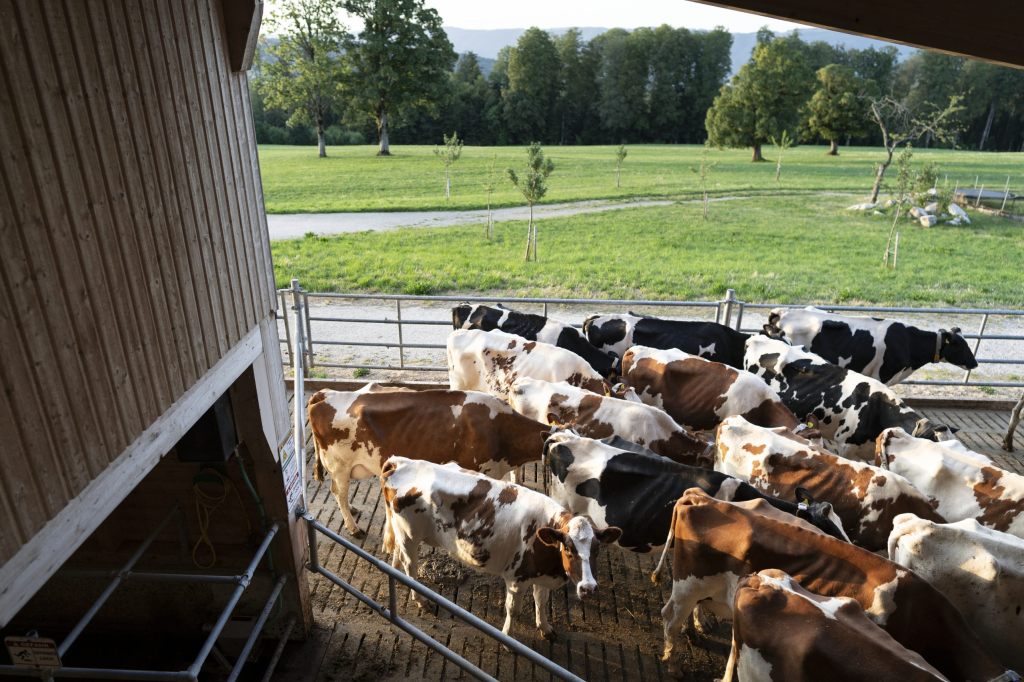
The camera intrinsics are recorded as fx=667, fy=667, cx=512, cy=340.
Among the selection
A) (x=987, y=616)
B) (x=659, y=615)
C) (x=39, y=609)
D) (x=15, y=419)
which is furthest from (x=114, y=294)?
(x=987, y=616)

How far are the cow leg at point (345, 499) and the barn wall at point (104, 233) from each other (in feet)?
10.9

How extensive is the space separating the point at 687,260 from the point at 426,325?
33.3ft

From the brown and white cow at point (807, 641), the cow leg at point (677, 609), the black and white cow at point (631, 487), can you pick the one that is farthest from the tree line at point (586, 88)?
the brown and white cow at point (807, 641)

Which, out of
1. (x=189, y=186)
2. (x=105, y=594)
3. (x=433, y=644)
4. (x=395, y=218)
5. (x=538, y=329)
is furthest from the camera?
(x=395, y=218)

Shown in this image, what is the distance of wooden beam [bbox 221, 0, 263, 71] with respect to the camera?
13.6 ft

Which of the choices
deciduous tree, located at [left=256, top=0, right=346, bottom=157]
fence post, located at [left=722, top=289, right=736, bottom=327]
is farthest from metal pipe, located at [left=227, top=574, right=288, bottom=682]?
deciduous tree, located at [left=256, top=0, right=346, bottom=157]

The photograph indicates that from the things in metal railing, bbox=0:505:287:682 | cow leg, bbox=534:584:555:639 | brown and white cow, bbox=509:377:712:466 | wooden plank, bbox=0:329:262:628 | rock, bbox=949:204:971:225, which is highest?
wooden plank, bbox=0:329:262:628

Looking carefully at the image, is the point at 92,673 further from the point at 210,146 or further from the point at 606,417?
the point at 606,417

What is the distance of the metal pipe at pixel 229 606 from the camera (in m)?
3.86

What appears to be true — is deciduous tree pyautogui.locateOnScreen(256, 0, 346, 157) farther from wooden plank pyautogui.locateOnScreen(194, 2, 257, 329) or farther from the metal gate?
wooden plank pyautogui.locateOnScreen(194, 2, 257, 329)

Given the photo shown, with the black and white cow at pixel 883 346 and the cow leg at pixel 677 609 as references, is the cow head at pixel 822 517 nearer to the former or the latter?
the cow leg at pixel 677 609

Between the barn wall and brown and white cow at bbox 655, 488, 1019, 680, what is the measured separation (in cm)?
390

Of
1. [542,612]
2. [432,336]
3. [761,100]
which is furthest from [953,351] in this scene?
[761,100]

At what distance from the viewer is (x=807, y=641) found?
434 cm
